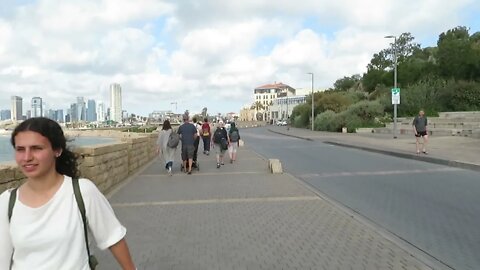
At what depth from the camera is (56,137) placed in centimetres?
264

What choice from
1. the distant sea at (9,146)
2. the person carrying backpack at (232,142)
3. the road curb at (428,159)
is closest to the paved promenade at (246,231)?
the distant sea at (9,146)

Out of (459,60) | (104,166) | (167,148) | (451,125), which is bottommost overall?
(104,166)

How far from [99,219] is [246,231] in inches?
199

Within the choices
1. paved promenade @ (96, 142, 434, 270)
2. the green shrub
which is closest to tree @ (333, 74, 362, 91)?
the green shrub

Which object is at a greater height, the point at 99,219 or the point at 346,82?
the point at 346,82

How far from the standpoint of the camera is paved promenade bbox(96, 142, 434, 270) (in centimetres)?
583

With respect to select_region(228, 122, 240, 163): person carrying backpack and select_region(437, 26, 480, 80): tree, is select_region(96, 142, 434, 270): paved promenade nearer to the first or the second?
select_region(228, 122, 240, 163): person carrying backpack

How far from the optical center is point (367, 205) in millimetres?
9703

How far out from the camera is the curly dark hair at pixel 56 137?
8.50ft

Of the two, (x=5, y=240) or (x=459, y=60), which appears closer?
(x=5, y=240)

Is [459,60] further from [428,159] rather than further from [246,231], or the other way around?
[246,231]

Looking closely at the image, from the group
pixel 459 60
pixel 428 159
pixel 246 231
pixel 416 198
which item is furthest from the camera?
pixel 459 60

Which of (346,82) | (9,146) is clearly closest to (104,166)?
(9,146)

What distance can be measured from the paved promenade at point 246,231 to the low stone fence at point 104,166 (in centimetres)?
53
